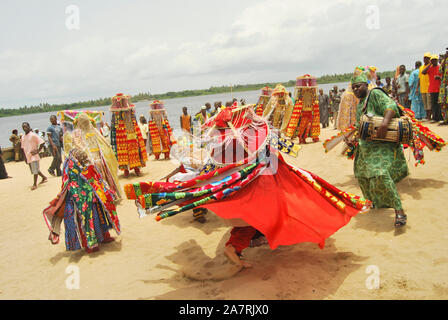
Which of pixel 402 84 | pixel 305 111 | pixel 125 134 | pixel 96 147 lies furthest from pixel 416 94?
pixel 96 147

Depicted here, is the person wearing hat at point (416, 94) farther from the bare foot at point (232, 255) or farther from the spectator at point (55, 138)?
the spectator at point (55, 138)

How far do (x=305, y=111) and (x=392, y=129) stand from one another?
7169mm

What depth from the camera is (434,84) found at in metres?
10.6

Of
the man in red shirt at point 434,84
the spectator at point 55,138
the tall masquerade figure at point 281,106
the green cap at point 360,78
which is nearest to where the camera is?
the green cap at point 360,78

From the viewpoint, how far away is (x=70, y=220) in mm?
4754

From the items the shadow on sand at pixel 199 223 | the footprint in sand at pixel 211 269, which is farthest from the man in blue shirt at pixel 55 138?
the footprint in sand at pixel 211 269

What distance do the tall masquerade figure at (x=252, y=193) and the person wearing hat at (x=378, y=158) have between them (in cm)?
91

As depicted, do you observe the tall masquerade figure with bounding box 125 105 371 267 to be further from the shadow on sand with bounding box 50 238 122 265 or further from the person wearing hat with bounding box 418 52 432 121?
the person wearing hat with bounding box 418 52 432 121

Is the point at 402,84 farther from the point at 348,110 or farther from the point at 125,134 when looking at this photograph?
the point at 125,134

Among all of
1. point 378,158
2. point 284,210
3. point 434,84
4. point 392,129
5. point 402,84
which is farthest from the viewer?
point 402,84

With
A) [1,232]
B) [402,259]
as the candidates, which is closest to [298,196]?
[402,259]

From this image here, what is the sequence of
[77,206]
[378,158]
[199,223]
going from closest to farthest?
[378,158]
[77,206]
[199,223]

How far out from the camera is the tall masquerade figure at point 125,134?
900 centimetres

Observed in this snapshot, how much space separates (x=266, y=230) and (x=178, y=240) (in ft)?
7.08
